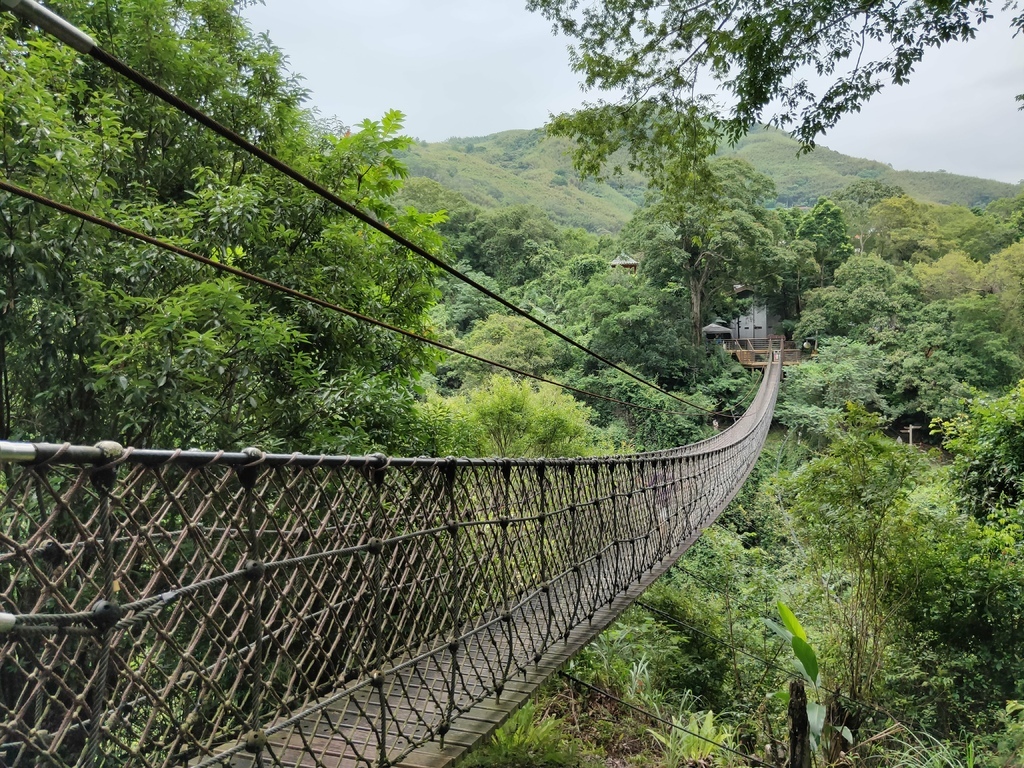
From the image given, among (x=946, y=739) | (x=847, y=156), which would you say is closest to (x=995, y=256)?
(x=946, y=739)

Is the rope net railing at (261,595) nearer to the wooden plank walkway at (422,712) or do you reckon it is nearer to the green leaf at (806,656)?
the wooden plank walkway at (422,712)

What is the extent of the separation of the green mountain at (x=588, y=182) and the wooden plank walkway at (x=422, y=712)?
31.5 metres

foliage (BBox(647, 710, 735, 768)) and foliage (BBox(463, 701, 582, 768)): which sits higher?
foliage (BBox(463, 701, 582, 768))

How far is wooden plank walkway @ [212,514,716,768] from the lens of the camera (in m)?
1.40

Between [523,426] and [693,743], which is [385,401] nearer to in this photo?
[693,743]

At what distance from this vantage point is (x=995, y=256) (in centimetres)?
1344

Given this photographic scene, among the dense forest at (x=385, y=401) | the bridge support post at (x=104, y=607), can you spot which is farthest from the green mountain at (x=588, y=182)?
the bridge support post at (x=104, y=607)

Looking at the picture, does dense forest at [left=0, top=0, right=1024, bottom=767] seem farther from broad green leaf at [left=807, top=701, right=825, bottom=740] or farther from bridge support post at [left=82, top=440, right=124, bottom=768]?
bridge support post at [left=82, top=440, right=124, bottom=768]

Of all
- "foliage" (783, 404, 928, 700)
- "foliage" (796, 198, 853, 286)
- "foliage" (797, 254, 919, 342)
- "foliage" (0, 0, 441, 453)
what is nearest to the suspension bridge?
"foliage" (0, 0, 441, 453)

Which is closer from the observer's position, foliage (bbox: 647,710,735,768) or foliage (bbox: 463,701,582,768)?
foliage (bbox: 463,701,582,768)

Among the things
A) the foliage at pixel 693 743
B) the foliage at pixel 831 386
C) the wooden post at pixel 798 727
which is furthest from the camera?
the foliage at pixel 831 386

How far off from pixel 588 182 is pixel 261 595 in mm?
42959

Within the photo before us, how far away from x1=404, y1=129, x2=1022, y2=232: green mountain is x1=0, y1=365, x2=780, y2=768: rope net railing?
31382 millimetres

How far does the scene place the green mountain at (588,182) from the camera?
39.2 metres
